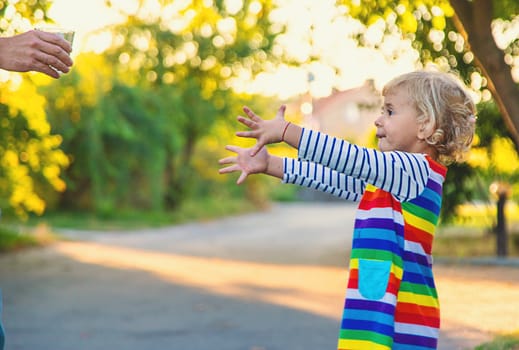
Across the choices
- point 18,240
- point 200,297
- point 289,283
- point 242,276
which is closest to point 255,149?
point 200,297

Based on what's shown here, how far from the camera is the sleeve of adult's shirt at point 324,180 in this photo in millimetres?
2945

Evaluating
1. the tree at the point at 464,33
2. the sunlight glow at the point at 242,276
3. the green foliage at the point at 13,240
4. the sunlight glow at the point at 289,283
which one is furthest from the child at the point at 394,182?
the green foliage at the point at 13,240

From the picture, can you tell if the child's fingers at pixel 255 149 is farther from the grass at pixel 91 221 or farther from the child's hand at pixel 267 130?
the grass at pixel 91 221

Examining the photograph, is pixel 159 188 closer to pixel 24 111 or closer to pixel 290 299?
pixel 24 111

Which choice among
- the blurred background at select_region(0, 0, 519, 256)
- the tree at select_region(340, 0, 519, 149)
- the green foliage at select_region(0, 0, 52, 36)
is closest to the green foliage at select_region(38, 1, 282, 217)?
the blurred background at select_region(0, 0, 519, 256)

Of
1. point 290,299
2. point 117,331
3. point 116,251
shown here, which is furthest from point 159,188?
point 117,331

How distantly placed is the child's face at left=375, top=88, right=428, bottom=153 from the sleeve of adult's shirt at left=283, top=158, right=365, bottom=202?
22cm

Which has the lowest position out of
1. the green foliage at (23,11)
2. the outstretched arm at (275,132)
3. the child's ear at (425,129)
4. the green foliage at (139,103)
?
the outstretched arm at (275,132)

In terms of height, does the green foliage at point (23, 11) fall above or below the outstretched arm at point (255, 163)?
above

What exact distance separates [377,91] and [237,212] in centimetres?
1969

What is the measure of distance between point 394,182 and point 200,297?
7.37m

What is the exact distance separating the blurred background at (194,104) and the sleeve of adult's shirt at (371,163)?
4112 mm

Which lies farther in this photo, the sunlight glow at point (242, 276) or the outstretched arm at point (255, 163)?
the sunlight glow at point (242, 276)

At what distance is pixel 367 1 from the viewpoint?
8.00 meters
